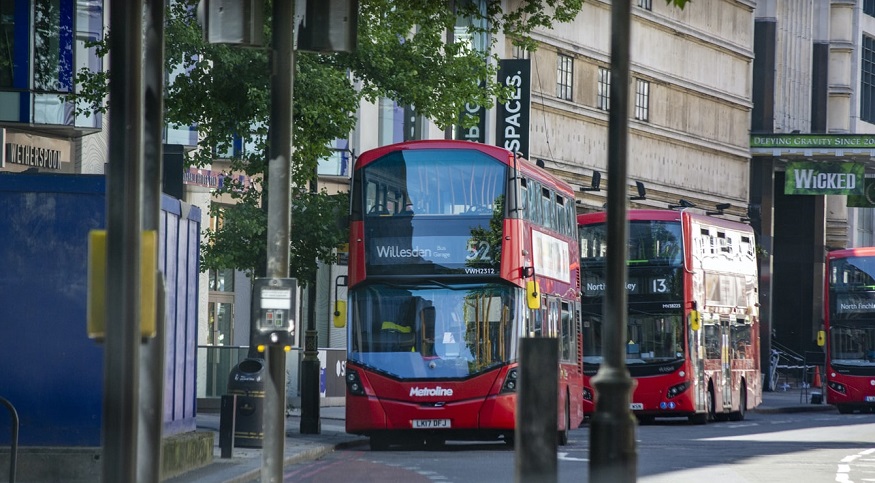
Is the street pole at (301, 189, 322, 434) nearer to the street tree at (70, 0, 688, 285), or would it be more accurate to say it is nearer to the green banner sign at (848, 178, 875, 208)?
the street tree at (70, 0, 688, 285)

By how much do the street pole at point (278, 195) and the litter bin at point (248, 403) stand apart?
29.1ft

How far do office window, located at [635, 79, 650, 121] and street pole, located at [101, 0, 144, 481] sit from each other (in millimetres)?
Answer: 48331

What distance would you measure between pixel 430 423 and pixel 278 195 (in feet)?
36.7

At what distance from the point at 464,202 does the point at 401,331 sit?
1937 mm

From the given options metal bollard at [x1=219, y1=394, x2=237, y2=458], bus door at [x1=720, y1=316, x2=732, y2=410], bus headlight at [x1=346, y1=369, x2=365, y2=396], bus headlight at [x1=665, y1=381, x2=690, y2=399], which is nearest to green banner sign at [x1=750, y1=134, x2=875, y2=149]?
bus door at [x1=720, y1=316, x2=732, y2=410]

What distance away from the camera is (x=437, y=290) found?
2486 centimetres

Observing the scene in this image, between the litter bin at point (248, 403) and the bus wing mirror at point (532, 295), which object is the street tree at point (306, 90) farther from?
the litter bin at point (248, 403)

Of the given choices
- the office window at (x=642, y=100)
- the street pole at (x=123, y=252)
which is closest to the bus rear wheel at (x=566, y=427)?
the street pole at (x=123, y=252)

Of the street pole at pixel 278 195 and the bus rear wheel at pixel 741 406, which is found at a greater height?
the street pole at pixel 278 195

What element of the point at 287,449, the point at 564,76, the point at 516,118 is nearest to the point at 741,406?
the point at 516,118

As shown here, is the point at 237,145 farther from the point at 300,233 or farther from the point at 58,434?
the point at 58,434

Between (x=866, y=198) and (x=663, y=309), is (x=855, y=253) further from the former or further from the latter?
(x=866, y=198)

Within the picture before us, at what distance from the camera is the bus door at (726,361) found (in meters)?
38.2

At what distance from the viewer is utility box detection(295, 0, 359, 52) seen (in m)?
14.1
